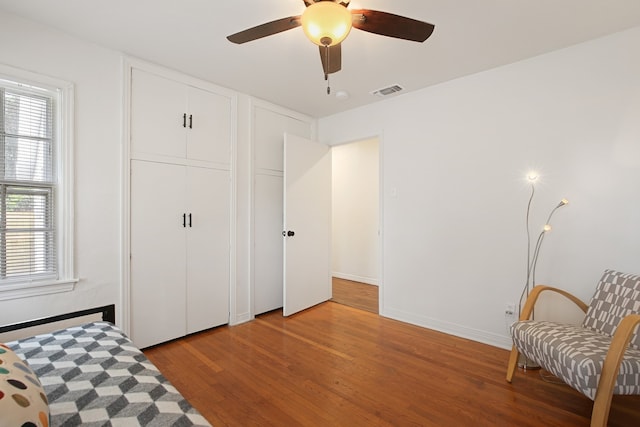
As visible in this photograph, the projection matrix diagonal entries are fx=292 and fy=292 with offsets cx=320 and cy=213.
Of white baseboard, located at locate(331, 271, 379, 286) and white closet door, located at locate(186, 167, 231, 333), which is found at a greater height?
white closet door, located at locate(186, 167, 231, 333)

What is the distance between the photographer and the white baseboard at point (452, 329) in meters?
2.57

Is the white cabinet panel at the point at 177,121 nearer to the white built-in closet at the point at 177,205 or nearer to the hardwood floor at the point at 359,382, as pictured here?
the white built-in closet at the point at 177,205

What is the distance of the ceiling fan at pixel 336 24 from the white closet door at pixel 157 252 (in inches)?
58.3

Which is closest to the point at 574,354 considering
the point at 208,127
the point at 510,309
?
the point at 510,309

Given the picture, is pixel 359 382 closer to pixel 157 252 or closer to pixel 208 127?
pixel 157 252

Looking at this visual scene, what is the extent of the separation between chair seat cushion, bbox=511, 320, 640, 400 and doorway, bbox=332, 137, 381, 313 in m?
2.65

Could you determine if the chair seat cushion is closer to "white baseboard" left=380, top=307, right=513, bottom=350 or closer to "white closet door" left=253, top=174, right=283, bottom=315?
"white baseboard" left=380, top=307, right=513, bottom=350

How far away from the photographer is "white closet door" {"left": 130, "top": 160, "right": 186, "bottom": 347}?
2.47 m

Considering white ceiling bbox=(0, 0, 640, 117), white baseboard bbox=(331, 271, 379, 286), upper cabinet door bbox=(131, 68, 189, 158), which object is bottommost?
white baseboard bbox=(331, 271, 379, 286)

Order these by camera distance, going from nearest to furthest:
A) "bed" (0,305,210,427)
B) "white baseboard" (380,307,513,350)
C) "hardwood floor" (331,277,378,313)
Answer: "bed" (0,305,210,427) → "white baseboard" (380,307,513,350) → "hardwood floor" (331,277,378,313)

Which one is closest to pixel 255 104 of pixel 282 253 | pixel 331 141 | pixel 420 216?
pixel 331 141

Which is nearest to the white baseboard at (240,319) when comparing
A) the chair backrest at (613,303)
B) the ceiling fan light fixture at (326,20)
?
the ceiling fan light fixture at (326,20)

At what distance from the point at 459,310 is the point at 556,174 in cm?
144

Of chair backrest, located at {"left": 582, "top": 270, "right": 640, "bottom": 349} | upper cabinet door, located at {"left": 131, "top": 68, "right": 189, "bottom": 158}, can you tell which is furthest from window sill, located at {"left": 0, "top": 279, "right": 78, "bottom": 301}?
chair backrest, located at {"left": 582, "top": 270, "right": 640, "bottom": 349}
